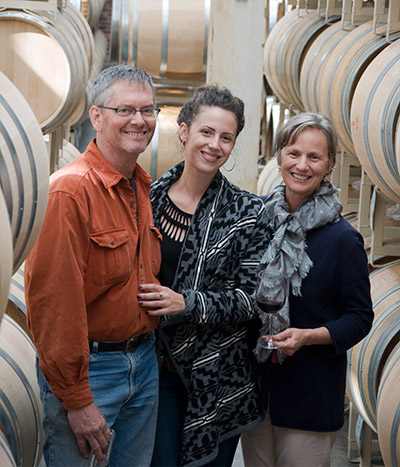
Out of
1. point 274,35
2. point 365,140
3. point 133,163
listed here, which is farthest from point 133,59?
point 133,163

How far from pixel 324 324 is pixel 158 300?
581mm

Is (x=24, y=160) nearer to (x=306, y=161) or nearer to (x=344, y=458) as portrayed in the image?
(x=306, y=161)

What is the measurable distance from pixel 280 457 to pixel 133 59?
17.0 ft

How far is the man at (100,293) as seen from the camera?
2129mm

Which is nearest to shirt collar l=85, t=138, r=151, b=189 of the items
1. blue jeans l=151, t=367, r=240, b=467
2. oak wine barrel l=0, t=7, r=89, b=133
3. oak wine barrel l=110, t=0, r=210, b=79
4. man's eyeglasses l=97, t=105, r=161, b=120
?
man's eyeglasses l=97, t=105, r=161, b=120

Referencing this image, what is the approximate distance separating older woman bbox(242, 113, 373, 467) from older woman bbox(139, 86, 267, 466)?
0.09 m

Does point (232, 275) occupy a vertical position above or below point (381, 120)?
below

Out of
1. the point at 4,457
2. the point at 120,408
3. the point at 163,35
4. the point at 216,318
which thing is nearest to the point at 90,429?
the point at 120,408

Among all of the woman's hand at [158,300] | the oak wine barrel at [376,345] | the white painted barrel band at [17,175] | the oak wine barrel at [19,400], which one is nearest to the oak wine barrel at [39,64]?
the oak wine barrel at [19,400]

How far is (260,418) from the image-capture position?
2609mm

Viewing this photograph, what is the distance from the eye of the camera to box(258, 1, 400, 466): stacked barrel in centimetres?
313

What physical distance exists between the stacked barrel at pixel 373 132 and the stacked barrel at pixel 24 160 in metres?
1.28

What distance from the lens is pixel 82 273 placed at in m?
2.16

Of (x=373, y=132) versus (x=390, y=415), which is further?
(x=373, y=132)
